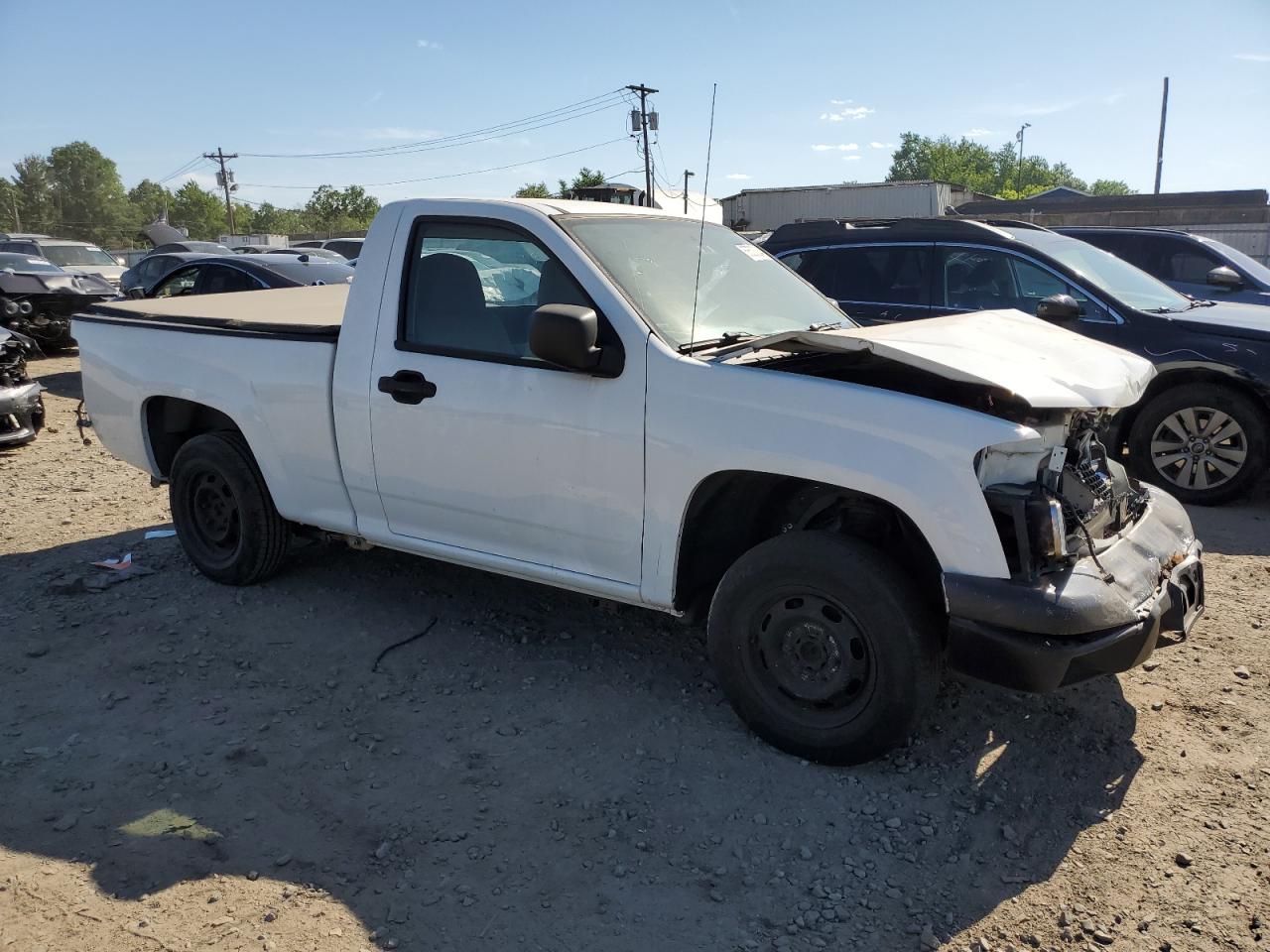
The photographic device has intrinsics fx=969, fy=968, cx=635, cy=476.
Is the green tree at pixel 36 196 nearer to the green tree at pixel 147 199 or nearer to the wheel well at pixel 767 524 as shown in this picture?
the green tree at pixel 147 199

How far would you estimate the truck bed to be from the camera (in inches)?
185

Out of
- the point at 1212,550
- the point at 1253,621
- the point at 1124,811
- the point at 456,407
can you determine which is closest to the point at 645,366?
the point at 456,407

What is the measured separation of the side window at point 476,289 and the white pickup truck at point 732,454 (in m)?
0.01

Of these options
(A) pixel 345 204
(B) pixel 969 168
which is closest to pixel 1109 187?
(B) pixel 969 168

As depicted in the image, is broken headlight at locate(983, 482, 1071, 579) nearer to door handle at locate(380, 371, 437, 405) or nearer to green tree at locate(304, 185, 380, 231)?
door handle at locate(380, 371, 437, 405)

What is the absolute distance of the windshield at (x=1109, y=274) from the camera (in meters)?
7.23

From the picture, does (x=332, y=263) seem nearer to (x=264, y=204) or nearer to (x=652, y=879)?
(x=652, y=879)

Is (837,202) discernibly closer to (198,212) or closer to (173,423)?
(173,423)

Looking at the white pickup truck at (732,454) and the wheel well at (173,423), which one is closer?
the white pickup truck at (732,454)

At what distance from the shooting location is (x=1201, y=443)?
6773 mm

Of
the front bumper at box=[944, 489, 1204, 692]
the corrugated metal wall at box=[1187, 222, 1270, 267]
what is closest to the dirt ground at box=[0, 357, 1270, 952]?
the front bumper at box=[944, 489, 1204, 692]

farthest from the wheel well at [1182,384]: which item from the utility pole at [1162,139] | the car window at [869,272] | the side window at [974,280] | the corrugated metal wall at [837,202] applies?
the utility pole at [1162,139]

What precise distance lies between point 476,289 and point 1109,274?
559 cm

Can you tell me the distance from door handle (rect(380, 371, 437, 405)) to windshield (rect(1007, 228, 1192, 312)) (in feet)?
17.2
